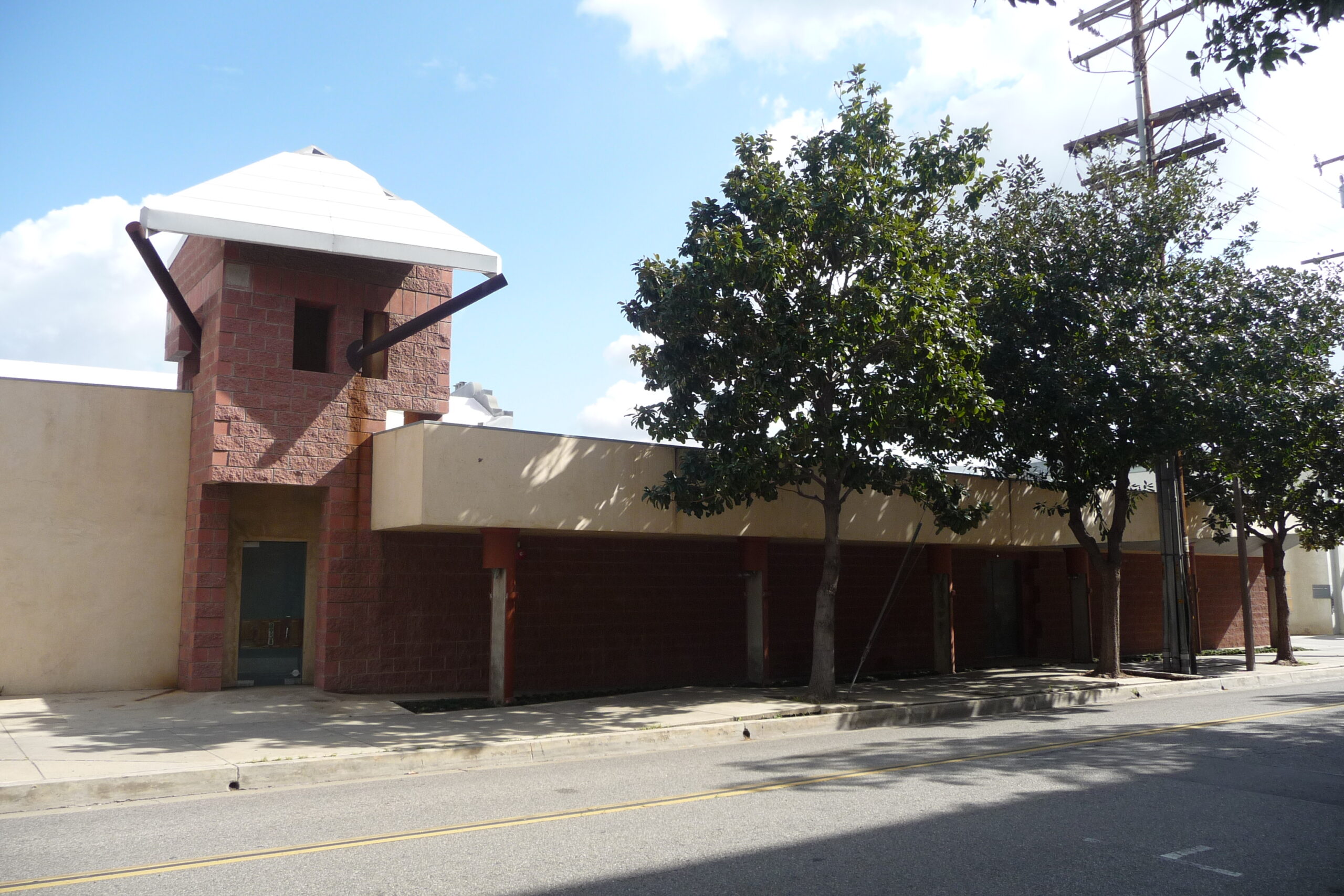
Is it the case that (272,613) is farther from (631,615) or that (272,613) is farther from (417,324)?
(631,615)

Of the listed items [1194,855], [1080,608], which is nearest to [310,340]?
[1194,855]

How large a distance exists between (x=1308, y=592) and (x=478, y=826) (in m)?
41.1

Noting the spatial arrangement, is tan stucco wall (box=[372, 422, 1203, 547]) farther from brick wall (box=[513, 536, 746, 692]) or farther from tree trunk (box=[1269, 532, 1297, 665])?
tree trunk (box=[1269, 532, 1297, 665])

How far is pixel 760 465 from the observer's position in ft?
47.3

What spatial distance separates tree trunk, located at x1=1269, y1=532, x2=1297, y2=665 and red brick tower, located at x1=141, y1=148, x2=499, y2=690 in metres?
20.0

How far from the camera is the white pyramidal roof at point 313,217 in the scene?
14250mm

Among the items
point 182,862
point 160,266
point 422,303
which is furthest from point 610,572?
point 182,862

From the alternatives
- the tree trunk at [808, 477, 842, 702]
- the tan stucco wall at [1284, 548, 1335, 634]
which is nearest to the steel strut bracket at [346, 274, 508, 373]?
the tree trunk at [808, 477, 842, 702]

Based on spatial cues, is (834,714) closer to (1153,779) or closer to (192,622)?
(1153,779)

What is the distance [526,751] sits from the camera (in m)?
11.6

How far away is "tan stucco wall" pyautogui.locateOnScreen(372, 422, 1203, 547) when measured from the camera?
14.3 meters

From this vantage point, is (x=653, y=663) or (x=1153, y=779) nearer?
(x=1153, y=779)

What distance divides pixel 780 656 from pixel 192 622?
11.1 meters

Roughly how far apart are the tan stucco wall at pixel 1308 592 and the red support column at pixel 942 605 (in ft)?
82.1
